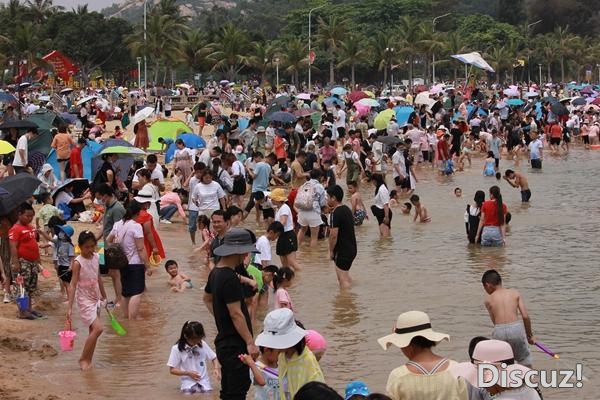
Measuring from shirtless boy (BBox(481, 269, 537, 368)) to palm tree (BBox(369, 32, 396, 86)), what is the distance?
253 feet

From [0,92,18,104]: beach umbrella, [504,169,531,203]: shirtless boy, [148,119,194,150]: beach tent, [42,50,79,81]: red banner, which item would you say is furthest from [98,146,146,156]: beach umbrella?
[42,50,79,81]: red banner

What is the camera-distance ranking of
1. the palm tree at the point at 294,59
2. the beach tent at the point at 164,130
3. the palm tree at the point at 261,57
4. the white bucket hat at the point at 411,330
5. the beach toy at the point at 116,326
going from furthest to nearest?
the palm tree at the point at 294,59, the palm tree at the point at 261,57, the beach tent at the point at 164,130, the beach toy at the point at 116,326, the white bucket hat at the point at 411,330

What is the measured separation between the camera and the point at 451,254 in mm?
17625

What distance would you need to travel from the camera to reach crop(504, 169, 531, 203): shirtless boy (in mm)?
22906

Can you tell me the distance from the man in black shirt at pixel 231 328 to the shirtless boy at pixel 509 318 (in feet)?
7.71

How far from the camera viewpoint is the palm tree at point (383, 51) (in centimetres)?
8631

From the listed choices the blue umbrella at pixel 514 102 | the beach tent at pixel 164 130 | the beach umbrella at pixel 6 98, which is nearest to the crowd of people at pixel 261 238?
the beach tent at pixel 164 130

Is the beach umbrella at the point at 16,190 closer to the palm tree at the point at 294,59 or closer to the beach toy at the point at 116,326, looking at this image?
the beach toy at the point at 116,326

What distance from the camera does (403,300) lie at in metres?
14.1

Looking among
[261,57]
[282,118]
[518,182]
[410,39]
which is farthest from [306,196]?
[410,39]

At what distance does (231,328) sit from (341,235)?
6.20m

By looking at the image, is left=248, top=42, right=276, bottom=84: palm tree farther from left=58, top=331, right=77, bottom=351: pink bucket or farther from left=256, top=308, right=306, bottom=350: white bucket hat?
left=256, top=308, right=306, bottom=350: white bucket hat

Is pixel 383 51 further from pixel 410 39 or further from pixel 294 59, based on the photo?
pixel 294 59

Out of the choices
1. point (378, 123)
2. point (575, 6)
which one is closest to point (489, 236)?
point (378, 123)
